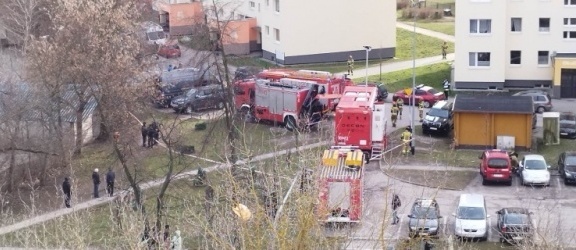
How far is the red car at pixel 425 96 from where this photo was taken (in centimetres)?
4294

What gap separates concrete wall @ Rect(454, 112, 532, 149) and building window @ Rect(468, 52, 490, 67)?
891 cm

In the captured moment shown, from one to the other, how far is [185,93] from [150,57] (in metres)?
2.53

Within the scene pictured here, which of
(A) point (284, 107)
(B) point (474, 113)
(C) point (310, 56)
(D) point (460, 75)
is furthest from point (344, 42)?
(B) point (474, 113)

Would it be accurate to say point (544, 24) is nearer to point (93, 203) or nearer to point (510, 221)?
point (510, 221)

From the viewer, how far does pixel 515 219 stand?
88.5ft

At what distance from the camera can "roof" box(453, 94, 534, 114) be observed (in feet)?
118

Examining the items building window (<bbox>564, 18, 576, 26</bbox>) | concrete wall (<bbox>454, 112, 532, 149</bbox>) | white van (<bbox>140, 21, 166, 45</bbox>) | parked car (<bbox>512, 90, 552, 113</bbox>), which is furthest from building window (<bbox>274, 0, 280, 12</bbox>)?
concrete wall (<bbox>454, 112, 532, 149</bbox>)

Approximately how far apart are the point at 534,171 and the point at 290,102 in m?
10.9

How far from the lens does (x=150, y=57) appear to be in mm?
45844

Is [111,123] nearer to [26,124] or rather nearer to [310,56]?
[26,124]

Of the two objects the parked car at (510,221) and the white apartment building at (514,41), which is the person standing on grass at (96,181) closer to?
the parked car at (510,221)

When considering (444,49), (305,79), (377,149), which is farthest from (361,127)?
(444,49)

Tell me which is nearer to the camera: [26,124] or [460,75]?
[26,124]

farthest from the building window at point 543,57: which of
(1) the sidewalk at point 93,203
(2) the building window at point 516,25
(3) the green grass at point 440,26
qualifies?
(1) the sidewalk at point 93,203
